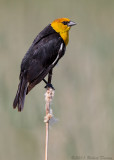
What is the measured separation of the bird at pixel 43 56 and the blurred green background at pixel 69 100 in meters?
0.16

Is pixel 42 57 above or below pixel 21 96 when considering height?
above

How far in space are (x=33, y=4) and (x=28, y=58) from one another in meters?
1.88

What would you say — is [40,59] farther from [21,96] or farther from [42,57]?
[21,96]

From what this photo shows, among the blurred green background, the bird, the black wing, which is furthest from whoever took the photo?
the black wing

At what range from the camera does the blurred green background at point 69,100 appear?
3205 mm

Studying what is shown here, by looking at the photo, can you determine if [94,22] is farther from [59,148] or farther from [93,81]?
[59,148]

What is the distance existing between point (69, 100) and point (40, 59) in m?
0.51

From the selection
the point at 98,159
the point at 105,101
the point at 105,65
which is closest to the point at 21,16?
the point at 105,65

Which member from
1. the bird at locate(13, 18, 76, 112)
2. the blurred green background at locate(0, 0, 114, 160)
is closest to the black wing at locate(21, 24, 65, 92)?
the bird at locate(13, 18, 76, 112)

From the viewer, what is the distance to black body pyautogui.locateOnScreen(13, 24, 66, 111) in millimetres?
3482

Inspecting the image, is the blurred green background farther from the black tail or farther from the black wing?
the black wing

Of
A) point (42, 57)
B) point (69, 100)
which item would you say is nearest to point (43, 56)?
point (42, 57)

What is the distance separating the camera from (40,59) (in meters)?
3.72

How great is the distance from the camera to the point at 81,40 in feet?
15.4
